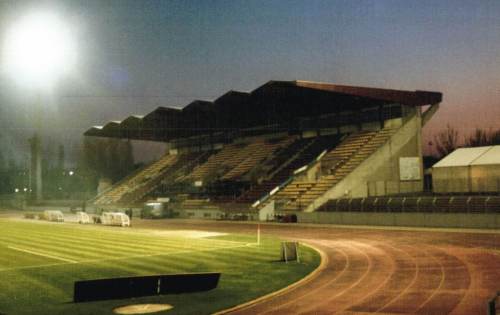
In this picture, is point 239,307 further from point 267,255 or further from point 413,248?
point 413,248

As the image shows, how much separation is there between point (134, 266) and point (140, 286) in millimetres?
6459

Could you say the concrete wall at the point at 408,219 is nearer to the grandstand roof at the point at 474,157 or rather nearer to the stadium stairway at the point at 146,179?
the grandstand roof at the point at 474,157

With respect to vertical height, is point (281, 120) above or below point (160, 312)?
above

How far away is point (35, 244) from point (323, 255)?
16797mm

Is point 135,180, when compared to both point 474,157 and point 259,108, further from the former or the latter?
point 474,157

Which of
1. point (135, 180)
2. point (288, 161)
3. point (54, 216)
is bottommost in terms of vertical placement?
point (54, 216)

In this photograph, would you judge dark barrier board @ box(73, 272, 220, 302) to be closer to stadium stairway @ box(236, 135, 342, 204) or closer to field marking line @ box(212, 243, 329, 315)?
field marking line @ box(212, 243, 329, 315)

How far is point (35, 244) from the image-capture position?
2958 cm

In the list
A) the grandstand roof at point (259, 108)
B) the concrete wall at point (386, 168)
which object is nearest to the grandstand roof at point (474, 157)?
the concrete wall at point (386, 168)

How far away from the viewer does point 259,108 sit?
2264 inches

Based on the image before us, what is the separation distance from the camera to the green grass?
14023 millimetres

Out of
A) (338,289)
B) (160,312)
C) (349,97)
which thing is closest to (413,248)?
(338,289)

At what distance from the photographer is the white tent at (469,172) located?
136 feet

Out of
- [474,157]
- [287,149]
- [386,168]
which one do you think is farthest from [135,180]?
[474,157]
